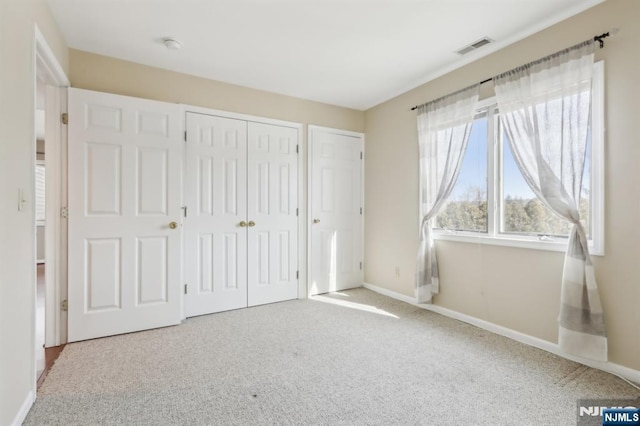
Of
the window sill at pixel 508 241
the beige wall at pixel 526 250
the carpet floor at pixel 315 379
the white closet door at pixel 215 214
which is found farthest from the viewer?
the white closet door at pixel 215 214

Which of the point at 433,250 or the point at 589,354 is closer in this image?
the point at 589,354

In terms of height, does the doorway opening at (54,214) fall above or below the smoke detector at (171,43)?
below

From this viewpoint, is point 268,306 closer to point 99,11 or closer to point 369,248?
point 369,248

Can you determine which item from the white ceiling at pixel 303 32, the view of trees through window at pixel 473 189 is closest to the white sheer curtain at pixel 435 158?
the view of trees through window at pixel 473 189

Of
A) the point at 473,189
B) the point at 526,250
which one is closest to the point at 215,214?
the point at 473,189

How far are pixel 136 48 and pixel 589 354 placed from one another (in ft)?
14.4

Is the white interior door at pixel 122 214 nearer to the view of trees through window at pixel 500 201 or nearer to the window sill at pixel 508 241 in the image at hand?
the window sill at pixel 508 241

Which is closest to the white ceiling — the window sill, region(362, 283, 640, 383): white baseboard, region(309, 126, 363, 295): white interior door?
region(309, 126, 363, 295): white interior door

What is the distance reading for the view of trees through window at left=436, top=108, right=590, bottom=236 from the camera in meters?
2.52

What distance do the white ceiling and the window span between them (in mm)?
662

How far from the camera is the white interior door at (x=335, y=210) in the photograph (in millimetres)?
4148

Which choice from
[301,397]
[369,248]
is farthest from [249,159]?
[301,397]

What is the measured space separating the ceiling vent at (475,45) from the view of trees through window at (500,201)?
0.62 m

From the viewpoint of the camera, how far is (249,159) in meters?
3.63
